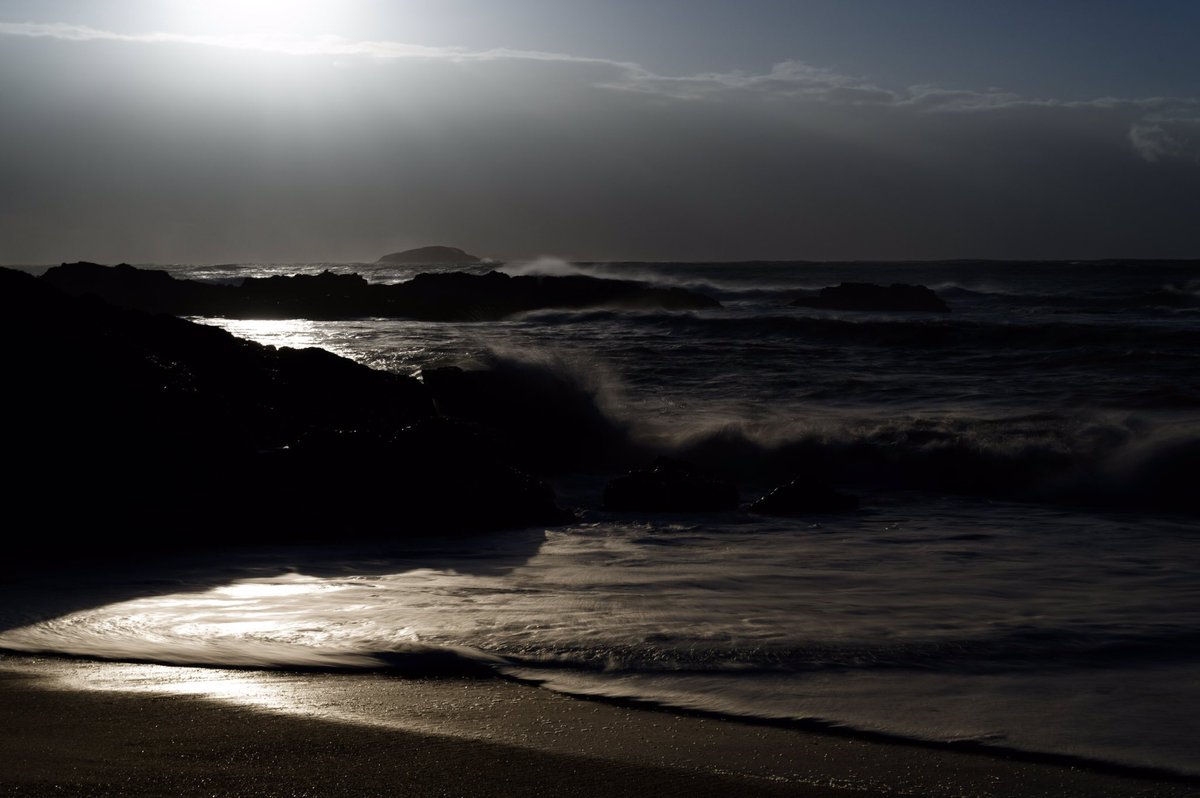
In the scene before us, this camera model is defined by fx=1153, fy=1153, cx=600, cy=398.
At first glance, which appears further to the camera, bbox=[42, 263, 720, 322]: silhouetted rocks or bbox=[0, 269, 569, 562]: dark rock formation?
bbox=[42, 263, 720, 322]: silhouetted rocks

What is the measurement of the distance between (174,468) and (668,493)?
10.6ft

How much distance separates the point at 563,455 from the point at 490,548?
448 cm

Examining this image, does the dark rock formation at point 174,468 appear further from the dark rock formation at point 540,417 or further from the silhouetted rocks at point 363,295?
the silhouetted rocks at point 363,295

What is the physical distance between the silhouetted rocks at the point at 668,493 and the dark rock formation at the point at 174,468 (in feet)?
2.60

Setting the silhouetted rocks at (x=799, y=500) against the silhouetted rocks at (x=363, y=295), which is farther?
the silhouetted rocks at (x=363, y=295)

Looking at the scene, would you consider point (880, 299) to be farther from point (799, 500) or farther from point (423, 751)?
point (423, 751)

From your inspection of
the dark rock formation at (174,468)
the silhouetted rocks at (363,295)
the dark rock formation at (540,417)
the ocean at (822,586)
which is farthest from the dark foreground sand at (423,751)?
the silhouetted rocks at (363,295)

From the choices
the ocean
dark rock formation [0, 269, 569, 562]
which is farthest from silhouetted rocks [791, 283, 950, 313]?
dark rock formation [0, 269, 569, 562]

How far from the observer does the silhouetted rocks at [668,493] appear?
7926mm

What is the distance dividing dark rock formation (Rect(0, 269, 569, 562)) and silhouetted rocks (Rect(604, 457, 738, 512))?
791 millimetres

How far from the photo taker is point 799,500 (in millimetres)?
7914

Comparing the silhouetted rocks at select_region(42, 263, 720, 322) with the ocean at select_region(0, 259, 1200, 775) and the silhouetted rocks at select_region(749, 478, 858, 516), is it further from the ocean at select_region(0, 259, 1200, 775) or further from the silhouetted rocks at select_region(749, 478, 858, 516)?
the silhouetted rocks at select_region(749, 478, 858, 516)

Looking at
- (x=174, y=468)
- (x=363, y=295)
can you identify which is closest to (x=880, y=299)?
(x=363, y=295)

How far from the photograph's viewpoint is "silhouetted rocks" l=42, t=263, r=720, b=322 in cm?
3603
